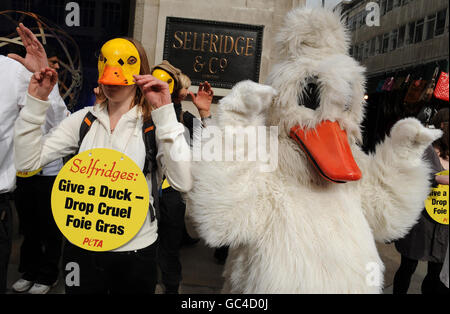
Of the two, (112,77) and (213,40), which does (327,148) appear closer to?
(112,77)

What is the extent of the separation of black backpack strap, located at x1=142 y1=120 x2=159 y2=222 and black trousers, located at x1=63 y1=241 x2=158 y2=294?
0.21 meters

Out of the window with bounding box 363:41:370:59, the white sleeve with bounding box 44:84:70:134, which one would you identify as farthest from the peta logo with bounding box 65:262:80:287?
the window with bounding box 363:41:370:59

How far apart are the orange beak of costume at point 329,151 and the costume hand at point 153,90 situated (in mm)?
558

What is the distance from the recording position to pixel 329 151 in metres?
1.52

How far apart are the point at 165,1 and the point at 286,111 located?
3.06 meters

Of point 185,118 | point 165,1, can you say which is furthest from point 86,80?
point 185,118

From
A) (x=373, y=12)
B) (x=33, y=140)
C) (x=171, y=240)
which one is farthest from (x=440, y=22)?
(x=33, y=140)

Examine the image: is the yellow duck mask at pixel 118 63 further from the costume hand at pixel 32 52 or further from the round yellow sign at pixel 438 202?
the round yellow sign at pixel 438 202

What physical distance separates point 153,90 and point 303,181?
75 centimetres

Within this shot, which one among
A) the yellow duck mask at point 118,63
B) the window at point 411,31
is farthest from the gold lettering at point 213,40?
the yellow duck mask at point 118,63

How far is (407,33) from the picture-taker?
323 centimetres

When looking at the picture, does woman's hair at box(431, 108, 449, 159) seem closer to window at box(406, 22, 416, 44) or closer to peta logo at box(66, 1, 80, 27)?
window at box(406, 22, 416, 44)

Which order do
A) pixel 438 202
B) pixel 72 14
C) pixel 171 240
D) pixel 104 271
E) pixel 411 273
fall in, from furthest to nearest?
pixel 72 14 < pixel 411 273 < pixel 171 240 < pixel 438 202 < pixel 104 271
